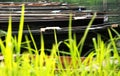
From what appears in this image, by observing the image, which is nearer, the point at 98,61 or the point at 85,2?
the point at 98,61

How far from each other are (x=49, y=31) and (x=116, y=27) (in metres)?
0.87

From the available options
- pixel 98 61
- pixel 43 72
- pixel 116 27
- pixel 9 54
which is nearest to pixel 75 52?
pixel 98 61

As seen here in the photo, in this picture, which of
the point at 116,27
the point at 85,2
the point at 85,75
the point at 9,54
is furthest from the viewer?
the point at 85,2

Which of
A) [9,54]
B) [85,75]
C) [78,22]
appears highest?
[9,54]

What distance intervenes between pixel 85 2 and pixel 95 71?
1598cm

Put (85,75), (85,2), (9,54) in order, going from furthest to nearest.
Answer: (85,2) < (85,75) < (9,54)

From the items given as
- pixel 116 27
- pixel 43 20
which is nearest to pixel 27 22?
pixel 43 20

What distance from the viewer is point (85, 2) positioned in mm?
17344

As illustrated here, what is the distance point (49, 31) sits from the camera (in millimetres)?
Result: 4844

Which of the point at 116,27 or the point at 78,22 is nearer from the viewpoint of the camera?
the point at 116,27

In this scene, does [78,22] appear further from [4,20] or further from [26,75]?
[26,75]

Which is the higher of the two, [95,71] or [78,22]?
[95,71]

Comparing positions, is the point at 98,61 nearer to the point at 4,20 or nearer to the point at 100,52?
the point at 100,52

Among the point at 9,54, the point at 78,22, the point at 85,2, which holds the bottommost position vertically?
the point at 85,2
